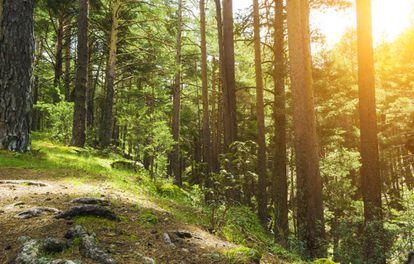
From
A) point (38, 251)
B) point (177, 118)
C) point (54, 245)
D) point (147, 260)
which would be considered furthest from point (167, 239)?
point (177, 118)

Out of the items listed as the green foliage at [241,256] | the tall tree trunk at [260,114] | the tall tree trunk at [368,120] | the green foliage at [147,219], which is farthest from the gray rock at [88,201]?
the tall tree trunk at [260,114]

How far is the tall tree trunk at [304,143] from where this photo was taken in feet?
26.6

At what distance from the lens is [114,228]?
13.4ft

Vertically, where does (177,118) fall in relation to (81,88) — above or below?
below

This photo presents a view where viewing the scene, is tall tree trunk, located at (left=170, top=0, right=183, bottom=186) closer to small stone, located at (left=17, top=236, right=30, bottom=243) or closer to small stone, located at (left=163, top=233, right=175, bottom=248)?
small stone, located at (left=163, top=233, right=175, bottom=248)

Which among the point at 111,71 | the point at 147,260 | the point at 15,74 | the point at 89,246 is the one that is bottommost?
the point at 147,260

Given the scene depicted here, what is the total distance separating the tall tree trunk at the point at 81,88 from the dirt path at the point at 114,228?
7385 mm

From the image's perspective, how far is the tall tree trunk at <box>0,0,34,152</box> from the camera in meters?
8.33

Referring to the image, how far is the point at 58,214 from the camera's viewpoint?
13.6 feet

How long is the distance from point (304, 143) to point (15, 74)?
6552 millimetres

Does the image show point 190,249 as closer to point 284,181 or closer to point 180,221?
point 180,221

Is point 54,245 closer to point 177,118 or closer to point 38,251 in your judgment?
point 38,251

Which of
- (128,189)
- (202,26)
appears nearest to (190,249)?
(128,189)

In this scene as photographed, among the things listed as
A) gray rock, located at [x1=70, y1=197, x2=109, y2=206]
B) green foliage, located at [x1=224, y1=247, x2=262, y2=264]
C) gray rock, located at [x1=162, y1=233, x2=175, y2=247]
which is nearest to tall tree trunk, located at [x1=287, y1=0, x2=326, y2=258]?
green foliage, located at [x1=224, y1=247, x2=262, y2=264]
